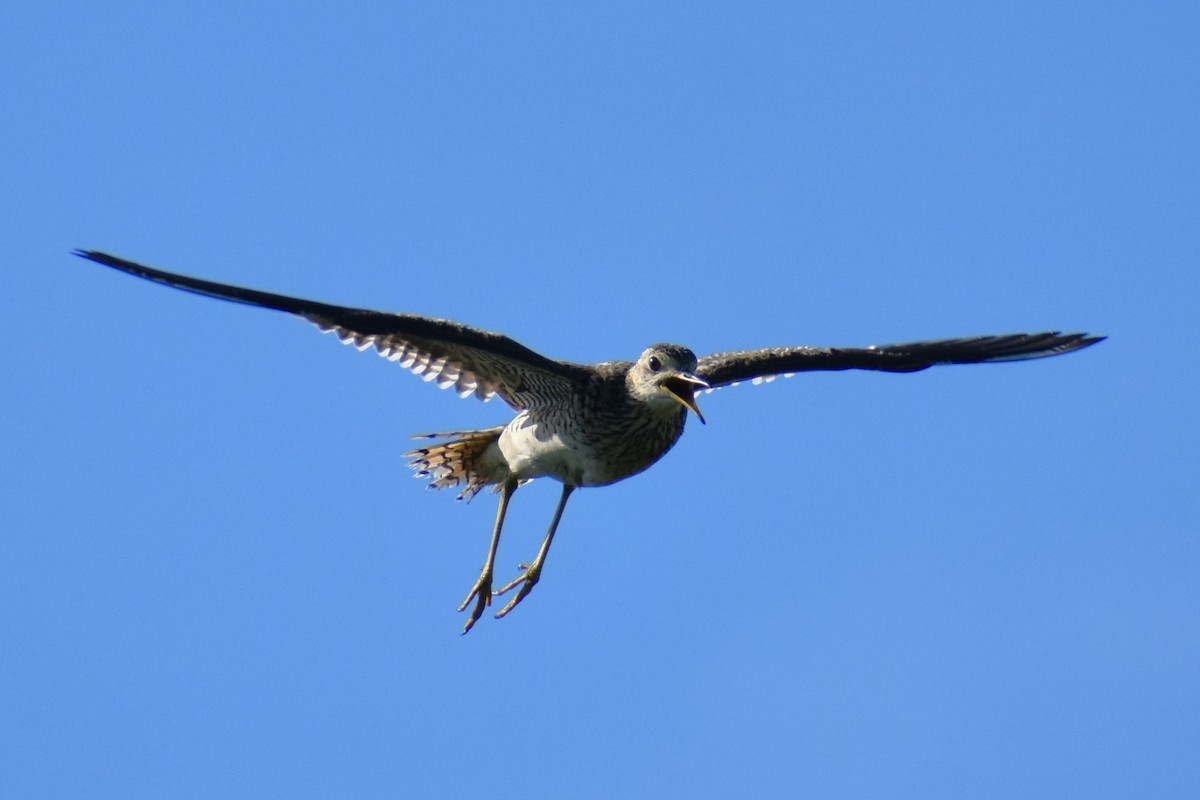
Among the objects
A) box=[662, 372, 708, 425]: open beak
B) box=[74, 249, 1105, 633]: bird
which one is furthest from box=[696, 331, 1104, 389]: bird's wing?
box=[662, 372, 708, 425]: open beak

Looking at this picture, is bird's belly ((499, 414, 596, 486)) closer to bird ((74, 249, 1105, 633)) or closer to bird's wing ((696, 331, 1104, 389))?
bird ((74, 249, 1105, 633))

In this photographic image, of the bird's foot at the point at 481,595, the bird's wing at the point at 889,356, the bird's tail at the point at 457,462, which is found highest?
the bird's wing at the point at 889,356

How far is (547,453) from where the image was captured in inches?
578

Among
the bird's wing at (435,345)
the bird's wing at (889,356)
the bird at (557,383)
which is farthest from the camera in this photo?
the bird's wing at (889,356)

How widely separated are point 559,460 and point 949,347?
4.18 metres

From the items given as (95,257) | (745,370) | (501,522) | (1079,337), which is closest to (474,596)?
(501,522)

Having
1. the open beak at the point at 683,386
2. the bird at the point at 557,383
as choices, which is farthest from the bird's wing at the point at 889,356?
the open beak at the point at 683,386

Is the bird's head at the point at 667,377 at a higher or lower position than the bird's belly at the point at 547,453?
higher

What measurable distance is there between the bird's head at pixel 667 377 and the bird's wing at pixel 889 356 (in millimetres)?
1556

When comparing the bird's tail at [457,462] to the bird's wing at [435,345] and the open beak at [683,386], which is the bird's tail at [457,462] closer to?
the bird's wing at [435,345]

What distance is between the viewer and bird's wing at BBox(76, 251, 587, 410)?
12227mm

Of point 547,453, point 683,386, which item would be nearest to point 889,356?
point 683,386

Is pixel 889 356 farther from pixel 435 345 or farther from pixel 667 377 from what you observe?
pixel 435 345

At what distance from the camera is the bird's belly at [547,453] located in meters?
14.5
